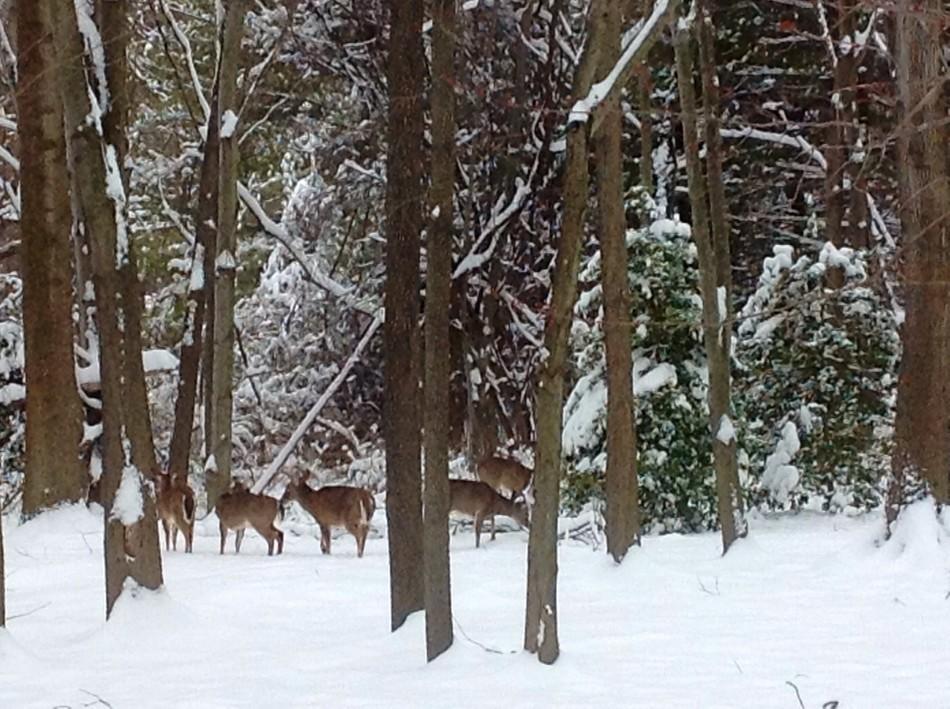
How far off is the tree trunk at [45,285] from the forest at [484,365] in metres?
0.04

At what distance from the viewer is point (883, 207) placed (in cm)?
2267

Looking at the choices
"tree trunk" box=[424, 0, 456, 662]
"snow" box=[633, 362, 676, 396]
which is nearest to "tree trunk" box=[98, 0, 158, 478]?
"tree trunk" box=[424, 0, 456, 662]

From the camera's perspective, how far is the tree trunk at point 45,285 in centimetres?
1386

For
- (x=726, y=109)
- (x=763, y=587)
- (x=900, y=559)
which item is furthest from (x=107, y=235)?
(x=726, y=109)

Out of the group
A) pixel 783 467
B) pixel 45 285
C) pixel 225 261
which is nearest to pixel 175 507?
pixel 45 285

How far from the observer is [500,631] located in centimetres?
937

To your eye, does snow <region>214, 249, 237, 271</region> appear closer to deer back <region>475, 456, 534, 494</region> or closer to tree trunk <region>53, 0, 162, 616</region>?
deer back <region>475, 456, 534, 494</region>

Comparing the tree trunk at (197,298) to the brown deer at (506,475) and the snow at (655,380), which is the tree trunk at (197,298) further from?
the snow at (655,380)

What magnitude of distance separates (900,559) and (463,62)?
32.6 feet

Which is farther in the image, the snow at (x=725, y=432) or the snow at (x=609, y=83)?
the snow at (x=725, y=432)

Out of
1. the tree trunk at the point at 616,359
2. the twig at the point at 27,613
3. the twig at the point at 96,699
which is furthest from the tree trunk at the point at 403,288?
the tree trunk at the point at 616,359

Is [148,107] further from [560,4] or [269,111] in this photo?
[560,4]

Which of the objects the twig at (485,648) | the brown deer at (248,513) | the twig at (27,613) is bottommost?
the twig at (485,648)

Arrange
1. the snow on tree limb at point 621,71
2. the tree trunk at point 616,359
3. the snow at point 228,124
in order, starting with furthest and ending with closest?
1. the snow at point 228,124
2. the tree trunk at point 616,359
3. the snow on tree limb at point 621,71
